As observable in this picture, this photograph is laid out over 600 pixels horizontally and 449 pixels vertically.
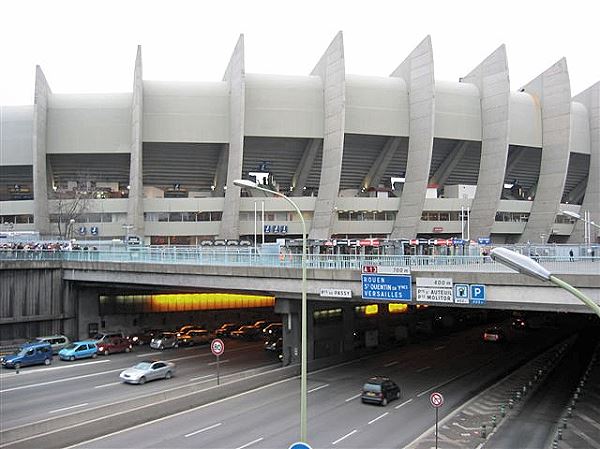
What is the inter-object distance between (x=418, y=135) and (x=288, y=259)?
41399 millimetres

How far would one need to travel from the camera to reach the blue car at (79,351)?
114 ft

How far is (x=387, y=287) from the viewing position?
2442 cm

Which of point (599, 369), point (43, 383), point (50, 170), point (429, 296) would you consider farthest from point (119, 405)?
point (50, 170)

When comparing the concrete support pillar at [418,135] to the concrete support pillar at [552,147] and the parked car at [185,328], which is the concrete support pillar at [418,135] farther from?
the parked car at [185,328]

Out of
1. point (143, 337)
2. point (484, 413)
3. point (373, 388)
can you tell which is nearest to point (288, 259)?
point (373, 388)

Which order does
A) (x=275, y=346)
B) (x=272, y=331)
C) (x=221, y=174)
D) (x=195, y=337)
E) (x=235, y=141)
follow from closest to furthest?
1. (x=275, y=346)
2. (x=195, y=337)
3. (x=272, y=331)
4. (x=235, y=141)
5. (x=221, y=174)

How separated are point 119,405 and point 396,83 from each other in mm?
56681

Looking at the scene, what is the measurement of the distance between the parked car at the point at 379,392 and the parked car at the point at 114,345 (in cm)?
2018

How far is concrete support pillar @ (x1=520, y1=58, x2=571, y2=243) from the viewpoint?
71688mm

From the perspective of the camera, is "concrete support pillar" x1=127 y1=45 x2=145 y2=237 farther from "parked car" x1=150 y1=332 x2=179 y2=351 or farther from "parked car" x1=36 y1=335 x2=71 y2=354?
"parked car" x1=36 y1=335 x2=71 y2=354

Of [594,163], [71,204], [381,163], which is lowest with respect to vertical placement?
[71,204]

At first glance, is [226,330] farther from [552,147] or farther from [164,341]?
[552,147]

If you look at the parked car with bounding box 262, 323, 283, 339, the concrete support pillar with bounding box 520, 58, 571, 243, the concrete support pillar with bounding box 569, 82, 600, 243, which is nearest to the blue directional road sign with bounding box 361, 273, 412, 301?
the parked car with bounding box 262, 323, 283, 339

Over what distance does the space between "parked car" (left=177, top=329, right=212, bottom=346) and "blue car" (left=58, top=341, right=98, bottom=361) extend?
265 inches
